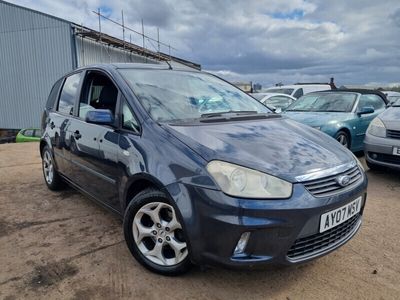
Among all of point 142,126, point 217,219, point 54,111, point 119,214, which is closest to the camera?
point 217,219

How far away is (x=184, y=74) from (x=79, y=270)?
2.08 m

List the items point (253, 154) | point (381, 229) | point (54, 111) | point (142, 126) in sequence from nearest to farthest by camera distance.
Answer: point (253, 154) < point (142, 126) < point (381, 229) < point (54, 111)

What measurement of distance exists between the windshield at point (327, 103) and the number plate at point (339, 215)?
4831mm

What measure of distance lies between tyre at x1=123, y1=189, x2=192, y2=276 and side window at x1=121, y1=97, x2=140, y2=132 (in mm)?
526

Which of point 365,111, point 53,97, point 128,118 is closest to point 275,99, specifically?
point 365,111

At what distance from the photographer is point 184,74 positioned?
3529 mm

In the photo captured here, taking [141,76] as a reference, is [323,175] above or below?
below

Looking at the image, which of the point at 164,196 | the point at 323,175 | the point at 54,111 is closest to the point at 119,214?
the point at 164,196

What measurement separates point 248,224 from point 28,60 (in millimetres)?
19088

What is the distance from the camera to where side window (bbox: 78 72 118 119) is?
323 centimetres

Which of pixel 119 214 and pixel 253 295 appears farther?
pixel 119 214

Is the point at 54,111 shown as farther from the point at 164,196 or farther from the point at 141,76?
the point at 164,196

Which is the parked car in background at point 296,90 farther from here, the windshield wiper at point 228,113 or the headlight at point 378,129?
the windshield wiper at point 228,113

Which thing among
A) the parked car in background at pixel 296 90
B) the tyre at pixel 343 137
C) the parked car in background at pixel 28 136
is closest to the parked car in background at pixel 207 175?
the tyre at pixel 343 137
